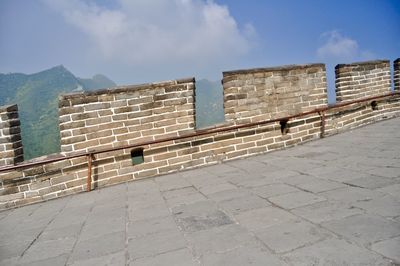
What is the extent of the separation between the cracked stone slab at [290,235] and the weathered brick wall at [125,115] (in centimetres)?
325

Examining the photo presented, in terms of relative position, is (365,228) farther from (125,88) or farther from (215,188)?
(125,88)

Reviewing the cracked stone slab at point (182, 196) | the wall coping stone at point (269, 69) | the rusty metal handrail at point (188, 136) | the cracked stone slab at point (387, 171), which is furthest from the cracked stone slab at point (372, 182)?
the wall coping stone at point (269, 69)

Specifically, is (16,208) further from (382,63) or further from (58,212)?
(382,63)

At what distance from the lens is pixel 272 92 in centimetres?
611

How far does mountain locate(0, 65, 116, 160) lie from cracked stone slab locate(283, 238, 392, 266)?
72.1 meters

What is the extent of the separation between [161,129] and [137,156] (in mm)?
619

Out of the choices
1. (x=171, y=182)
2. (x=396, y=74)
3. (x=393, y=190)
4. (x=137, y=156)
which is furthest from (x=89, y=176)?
(x=396, y=74)

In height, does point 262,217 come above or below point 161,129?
below

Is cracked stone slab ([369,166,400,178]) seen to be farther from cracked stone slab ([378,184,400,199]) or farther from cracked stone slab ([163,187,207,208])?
cracked stone slab ([163,187,207,208])

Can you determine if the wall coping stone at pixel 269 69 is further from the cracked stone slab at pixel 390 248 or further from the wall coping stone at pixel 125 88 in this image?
the cracked stone slab at pixel 390 248

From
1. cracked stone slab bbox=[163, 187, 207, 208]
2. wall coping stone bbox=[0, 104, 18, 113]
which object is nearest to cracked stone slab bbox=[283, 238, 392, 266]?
cracked stone slab bbox=[163, 187, 207, 208]

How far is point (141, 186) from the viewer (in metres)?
4.75

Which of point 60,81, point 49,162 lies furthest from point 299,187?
point 60,81

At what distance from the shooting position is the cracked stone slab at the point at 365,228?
82.8 inches
